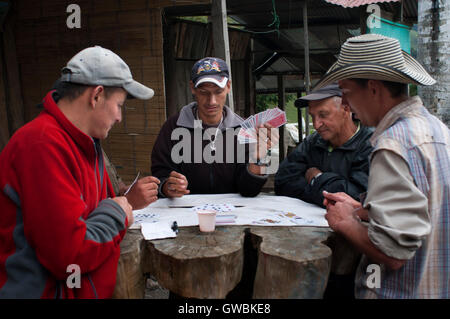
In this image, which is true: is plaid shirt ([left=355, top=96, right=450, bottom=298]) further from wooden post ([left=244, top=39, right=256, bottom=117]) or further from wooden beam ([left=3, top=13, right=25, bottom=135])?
wooden post ([left=244, top=39, right=256, bottom=117])

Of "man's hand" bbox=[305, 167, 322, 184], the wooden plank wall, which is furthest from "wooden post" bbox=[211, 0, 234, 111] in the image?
"man's hand" bbox=[305, 167, 322, 184]

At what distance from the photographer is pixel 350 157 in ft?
9.32

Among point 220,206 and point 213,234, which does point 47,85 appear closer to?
point 220,206

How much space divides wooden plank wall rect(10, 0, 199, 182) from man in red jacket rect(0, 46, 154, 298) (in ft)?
13.0

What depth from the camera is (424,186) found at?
1.61 meters

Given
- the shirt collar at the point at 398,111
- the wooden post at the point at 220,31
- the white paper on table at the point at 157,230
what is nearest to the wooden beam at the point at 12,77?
the wooden post at the point at 220,31

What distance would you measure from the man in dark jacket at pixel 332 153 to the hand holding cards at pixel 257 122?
280 mm

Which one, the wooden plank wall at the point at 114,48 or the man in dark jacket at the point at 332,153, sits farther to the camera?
the wooden plank wall at the point at 114,48

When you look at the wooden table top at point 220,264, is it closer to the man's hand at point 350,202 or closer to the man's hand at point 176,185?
the man's hand at point 350,202

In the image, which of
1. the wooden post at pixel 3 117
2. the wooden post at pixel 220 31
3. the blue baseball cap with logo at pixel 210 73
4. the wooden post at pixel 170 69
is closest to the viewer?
the blue baseball cap with logo at pixel 210 73

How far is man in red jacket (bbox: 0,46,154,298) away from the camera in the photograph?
59.4 inches

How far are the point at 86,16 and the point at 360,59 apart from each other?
17.1 ft

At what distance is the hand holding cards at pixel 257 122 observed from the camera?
285cm
